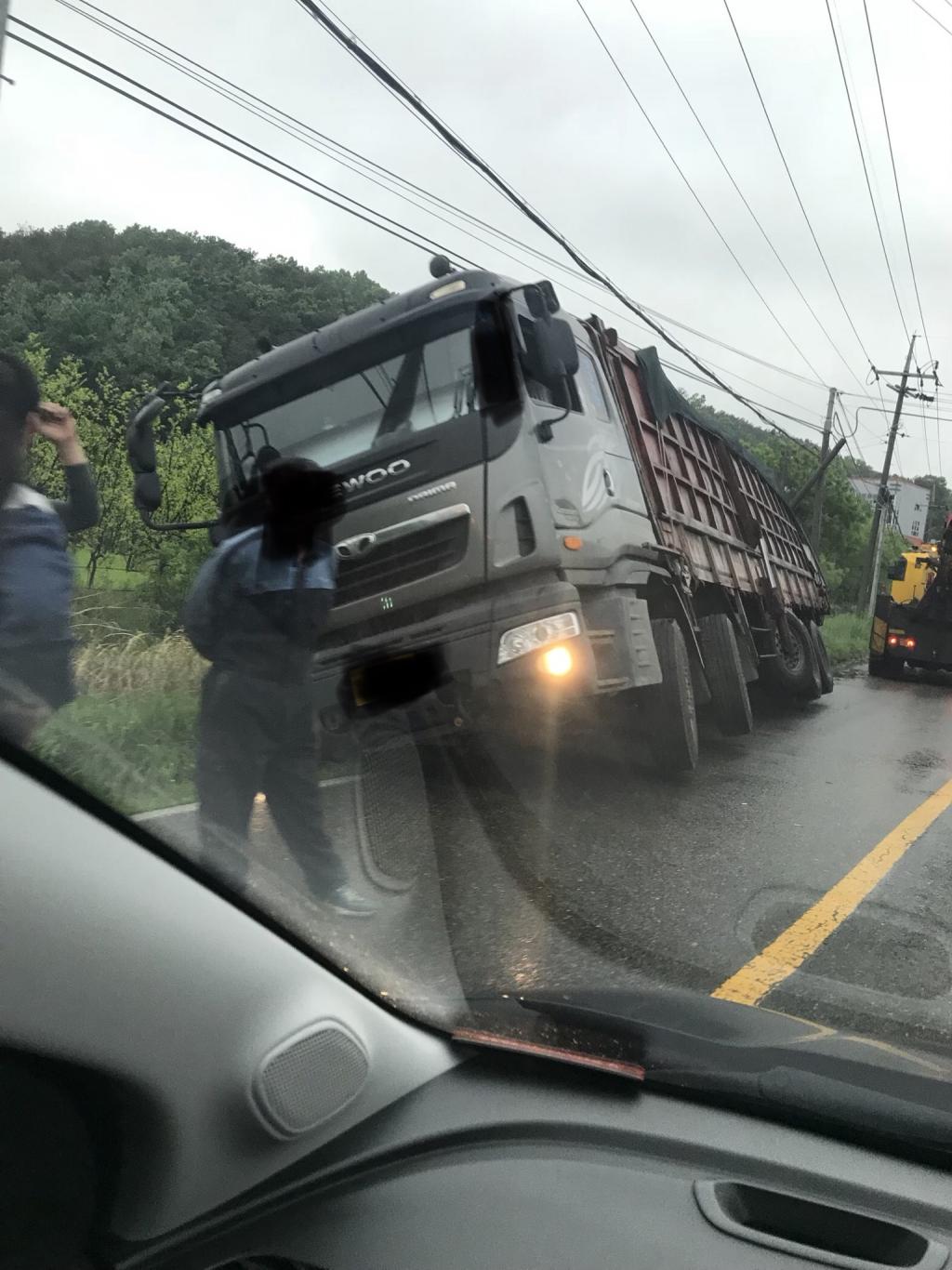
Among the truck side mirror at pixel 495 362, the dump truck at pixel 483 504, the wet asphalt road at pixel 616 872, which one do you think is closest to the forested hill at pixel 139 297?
the wet asphalt road at pixel 616 872

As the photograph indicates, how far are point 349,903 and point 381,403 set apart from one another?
314cm

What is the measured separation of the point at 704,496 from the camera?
9250 millimetres

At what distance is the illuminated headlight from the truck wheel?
1.35m

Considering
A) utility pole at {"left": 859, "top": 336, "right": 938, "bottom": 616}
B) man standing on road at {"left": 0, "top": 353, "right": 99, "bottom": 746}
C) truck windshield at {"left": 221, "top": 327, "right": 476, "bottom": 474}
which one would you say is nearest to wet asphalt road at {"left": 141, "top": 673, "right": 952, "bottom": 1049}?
man standing on road at {"left": 0, "top": 353, "right": 99, "bottom": 746}

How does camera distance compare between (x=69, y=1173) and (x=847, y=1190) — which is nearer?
(x=69, y=1173)

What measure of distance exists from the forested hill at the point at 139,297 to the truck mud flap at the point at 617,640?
11.9 feet

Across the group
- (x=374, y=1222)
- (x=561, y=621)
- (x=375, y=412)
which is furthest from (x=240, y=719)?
(x=561, y=621)

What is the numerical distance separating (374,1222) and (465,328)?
14.7ft

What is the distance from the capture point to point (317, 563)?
344 centimetres

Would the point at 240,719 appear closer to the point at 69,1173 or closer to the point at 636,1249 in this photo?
the point at 69,1173

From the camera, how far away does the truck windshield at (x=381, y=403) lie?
16.1ft

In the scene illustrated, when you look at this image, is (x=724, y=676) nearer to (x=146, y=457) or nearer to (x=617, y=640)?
(x=617, y=640)

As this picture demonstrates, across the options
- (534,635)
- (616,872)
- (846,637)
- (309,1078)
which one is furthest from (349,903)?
(846,637)

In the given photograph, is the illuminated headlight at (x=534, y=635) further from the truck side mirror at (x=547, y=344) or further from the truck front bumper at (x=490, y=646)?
the truck side mirror at (x=547, y=344)
